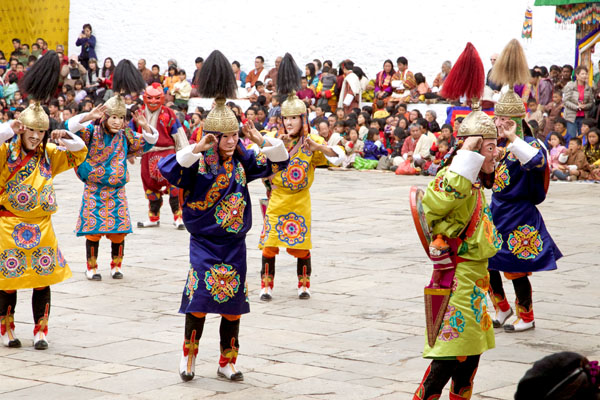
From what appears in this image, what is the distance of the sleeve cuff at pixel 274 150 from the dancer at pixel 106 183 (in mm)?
3040

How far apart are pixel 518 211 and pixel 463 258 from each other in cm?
202

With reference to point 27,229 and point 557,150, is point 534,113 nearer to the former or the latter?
point 557,150

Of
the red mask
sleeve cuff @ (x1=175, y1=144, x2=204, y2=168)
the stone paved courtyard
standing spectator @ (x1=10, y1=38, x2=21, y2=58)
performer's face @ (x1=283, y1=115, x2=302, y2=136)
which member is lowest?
the stone paved courtyard

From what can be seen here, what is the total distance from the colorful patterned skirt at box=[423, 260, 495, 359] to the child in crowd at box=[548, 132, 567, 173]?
1059cm

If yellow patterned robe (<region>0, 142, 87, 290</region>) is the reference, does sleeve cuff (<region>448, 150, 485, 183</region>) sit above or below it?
above

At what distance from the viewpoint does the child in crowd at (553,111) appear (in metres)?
15.7

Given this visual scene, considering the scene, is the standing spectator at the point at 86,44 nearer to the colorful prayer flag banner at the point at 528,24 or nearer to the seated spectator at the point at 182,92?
the seated spectator at the point at 182,92

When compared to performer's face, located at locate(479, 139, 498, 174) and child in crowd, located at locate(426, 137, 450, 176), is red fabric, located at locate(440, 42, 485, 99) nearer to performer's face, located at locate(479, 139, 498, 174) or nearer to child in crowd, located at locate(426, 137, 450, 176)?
performer's face, located at locate(479, 139, 498, 174)

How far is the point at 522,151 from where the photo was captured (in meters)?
5.91

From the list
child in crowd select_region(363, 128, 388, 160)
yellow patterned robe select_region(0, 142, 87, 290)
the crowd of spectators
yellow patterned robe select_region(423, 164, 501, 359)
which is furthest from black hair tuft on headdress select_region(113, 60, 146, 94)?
child in crowd select_region(363, 128, 388, 160)

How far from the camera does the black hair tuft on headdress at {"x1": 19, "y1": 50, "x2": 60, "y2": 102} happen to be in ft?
20.0

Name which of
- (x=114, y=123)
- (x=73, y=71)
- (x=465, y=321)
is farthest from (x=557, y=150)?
(x=73, y=71)

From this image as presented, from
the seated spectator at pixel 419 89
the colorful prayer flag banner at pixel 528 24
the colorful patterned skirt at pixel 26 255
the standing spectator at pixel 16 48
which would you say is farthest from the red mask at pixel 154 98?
the standing spectator at pixel 16 48


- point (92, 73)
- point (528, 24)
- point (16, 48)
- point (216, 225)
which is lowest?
point (216, 225)
